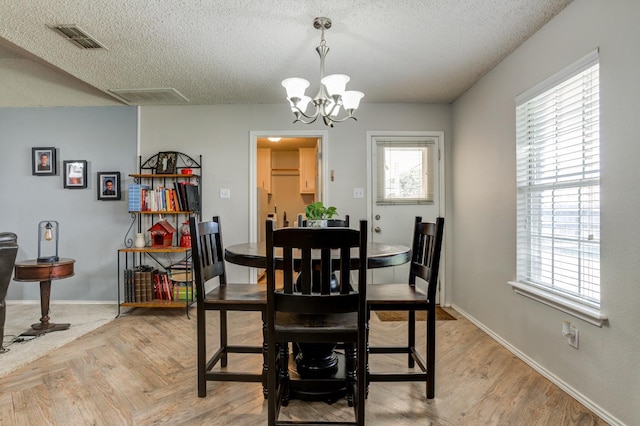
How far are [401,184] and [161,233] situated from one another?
2690mm

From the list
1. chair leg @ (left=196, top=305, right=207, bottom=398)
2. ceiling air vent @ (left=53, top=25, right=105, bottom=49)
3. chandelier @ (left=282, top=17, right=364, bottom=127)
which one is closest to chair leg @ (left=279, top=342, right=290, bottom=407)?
chair leg @ (left=196, top=305, right=207, bottom=398)

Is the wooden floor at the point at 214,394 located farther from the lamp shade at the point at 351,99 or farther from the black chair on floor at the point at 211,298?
the lamp shade at the point at 351,99

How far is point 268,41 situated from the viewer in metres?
2.43

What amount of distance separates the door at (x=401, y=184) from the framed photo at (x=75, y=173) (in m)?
3.23

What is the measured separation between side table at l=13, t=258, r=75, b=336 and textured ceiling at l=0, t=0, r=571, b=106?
5.54ft

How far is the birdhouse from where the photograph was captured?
3.57 meters

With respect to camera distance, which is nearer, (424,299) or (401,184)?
(424,299)

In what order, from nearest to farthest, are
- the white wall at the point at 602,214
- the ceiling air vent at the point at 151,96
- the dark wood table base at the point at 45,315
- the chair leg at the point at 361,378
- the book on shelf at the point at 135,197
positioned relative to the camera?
1. the chair leg at the point at 361,378
2. the white wall at the point at 602,214
3. the dark wood table base at the point at 45,315
4. the ceiling air vent at the point at 151,96
5. the book on shelf at the point at 135,197

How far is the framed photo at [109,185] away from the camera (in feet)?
12.4

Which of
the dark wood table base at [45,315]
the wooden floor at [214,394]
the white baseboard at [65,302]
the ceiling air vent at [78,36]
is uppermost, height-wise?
the ceiling air vent at [78,36]

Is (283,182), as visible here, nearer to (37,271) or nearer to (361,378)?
(37,271)

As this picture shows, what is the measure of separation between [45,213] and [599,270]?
504 cm

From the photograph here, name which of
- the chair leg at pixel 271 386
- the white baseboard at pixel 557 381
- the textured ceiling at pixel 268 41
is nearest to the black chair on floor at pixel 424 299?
the chair leg at pixel 271 386

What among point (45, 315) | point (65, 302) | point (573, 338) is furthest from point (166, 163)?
point (573, 338)
